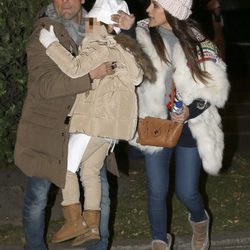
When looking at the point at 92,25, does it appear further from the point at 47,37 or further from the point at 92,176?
the point at 92,176

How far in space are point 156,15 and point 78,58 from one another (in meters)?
0.83

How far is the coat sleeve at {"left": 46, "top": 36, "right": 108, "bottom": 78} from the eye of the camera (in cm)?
476

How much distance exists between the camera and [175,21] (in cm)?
538

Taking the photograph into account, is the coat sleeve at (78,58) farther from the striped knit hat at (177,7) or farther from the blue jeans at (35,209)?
the blue jeans at (35,209)

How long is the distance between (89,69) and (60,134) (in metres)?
0.47

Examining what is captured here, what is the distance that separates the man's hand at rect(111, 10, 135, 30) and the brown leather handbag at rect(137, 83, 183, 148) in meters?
0.67

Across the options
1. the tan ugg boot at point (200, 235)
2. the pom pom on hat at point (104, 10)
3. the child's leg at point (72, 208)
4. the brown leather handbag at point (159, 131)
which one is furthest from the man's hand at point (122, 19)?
the tan ugg boot at point (200, 235)

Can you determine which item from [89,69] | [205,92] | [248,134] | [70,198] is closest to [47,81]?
[89,69]

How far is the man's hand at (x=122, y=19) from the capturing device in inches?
195

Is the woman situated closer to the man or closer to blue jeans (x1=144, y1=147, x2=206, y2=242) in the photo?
blue jeans (x1=144, y1=147, x2=206, y2=242)

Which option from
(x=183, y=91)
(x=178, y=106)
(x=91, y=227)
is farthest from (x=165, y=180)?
(x=91, y=227)

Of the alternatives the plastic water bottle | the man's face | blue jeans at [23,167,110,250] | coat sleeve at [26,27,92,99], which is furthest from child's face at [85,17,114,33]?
blue jeans at [23,167,110,250]

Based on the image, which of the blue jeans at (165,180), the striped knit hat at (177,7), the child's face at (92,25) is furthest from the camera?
the blue jeans at (165,180)

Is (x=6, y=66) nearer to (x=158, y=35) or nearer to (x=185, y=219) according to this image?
(x=185, y=219)
